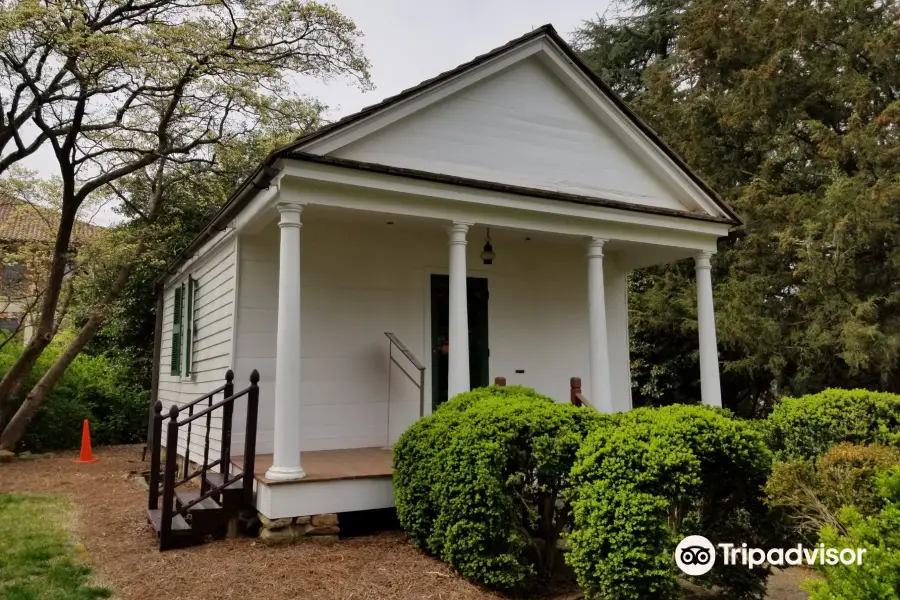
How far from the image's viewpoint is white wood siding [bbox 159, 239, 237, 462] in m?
7.43

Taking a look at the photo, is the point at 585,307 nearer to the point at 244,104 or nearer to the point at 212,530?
the point at 212,530

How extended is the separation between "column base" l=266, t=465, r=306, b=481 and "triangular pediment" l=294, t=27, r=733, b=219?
2.97m

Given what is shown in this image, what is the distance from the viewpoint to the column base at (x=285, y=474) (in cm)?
531

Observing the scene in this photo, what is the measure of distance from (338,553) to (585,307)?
565cm

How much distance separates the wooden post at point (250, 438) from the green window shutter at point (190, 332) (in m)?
4.07

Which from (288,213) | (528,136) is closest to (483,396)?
(288,213)

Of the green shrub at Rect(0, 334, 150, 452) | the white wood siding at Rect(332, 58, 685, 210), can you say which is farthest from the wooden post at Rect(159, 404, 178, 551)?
the green shrub at Rect(0, 334, 150, 452)

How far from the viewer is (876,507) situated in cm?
349

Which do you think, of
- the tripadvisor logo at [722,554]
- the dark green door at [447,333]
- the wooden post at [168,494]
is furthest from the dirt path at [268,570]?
the dark green door at [447,333]

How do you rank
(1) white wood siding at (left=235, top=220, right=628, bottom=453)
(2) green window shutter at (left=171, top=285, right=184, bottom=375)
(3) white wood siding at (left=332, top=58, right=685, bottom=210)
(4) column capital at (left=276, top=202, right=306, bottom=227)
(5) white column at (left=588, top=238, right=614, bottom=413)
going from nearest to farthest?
(4) column capital at (left=276, top=202, right=306, bottom=227)
(3) white wood siding at (left=332, top=58, right=685, bottom=210)
(1) white wood siding at (left=235, top=220, right=628, bottom=453)
(5) white column at (left=588, top=238, right=614, bottom=413)
(2) green window shutter at (left=171, top=285, right=184, bottom=375)

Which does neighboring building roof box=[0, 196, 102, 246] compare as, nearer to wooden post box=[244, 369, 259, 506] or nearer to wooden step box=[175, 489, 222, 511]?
wooden step box=[175, 489, 222, 511]

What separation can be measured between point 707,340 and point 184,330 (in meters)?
7.83

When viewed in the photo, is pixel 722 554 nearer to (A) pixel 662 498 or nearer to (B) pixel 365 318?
(A) pixel 662 498

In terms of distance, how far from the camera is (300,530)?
17.5 ft
